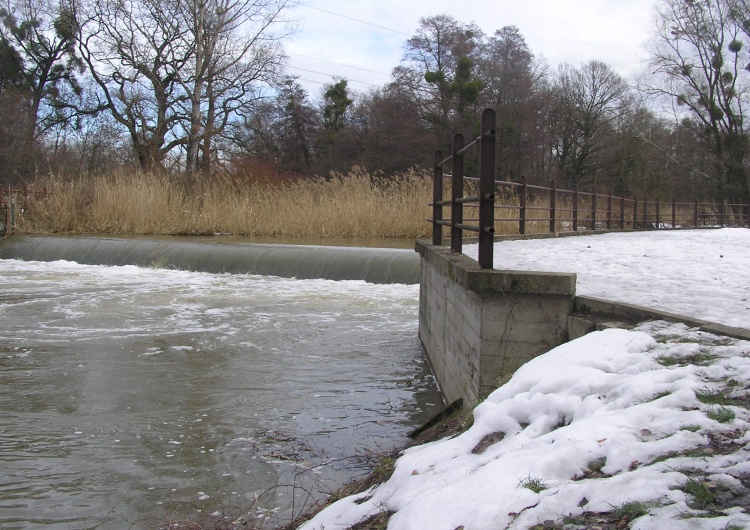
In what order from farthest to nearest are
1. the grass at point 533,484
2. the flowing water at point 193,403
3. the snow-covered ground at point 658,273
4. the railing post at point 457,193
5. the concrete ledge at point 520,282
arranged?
the railing post at point 457,193 < the snow-covered ground at point 658,273 < the concrete ledge at point 520,282 < the flowing water at point 193,403 < the grass at point 533,484

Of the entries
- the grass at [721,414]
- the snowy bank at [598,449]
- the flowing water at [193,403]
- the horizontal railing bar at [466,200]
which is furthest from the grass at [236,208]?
the grass at [721,414]

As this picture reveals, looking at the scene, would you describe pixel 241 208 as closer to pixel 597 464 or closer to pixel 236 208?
pixel 236 208

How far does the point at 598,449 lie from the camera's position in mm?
2350

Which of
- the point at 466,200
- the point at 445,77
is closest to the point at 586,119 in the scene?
the point at 445,77

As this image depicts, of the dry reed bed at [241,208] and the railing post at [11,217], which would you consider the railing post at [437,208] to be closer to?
the dry reed bed at [241,208]

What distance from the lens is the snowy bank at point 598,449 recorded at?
6.66 ft

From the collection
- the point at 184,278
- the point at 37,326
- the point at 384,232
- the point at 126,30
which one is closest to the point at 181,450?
the point at 37,326

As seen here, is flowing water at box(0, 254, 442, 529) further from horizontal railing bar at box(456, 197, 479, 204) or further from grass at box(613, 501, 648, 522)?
grass at box(613, 501, 648, 522)

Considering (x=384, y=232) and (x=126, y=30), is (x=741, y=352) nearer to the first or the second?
(x=384, y=232)

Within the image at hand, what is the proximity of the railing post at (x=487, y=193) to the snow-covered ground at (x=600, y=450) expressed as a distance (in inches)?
37.7

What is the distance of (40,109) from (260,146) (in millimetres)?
11678

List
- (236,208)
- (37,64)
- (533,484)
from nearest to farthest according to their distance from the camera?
(533,484) < (236,208) < (37,64)

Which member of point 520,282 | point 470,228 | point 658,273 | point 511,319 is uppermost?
point 470,228

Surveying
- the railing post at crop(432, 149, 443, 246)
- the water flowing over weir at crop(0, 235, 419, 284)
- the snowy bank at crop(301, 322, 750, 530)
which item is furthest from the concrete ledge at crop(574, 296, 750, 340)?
the water flowing over weir at crop(0, 235, 419, 284)
